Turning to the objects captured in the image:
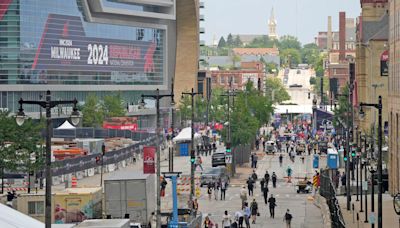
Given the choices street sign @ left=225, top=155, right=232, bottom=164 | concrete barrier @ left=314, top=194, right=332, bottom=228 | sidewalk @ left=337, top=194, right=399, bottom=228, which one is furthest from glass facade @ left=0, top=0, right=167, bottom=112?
sidewalk @ left=337, top=194, right=399, bottom=228

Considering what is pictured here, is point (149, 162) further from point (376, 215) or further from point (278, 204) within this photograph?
point (278, 204)

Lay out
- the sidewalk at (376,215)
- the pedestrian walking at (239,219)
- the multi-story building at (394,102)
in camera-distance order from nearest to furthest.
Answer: the sidewalk at (376,215)
the pedestrian walking at (239,219)
the multi-story building at (394,102)

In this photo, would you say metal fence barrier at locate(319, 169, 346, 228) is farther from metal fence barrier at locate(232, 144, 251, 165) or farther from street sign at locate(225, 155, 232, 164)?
metal fence barrier at locate(232, 144, 251, 165)

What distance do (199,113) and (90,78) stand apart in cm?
1623

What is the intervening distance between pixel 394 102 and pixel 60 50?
103012 millimetres

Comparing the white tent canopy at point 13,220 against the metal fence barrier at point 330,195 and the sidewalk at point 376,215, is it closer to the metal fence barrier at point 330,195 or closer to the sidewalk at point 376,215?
the metal fence barrier at point 330,195

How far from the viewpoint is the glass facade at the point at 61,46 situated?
158 m

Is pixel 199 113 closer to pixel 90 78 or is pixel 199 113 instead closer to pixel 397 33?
pixel 90 78

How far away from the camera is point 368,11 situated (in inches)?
5630

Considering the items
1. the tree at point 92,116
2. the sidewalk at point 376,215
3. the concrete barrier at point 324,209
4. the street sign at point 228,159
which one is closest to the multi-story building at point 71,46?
the tree at point 92,116

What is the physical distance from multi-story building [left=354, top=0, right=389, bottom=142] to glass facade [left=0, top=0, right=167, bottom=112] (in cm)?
3982

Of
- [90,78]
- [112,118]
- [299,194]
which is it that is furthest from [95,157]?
[90,78]

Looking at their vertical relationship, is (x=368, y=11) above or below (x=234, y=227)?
above

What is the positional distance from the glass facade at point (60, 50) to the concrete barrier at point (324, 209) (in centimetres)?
8573
